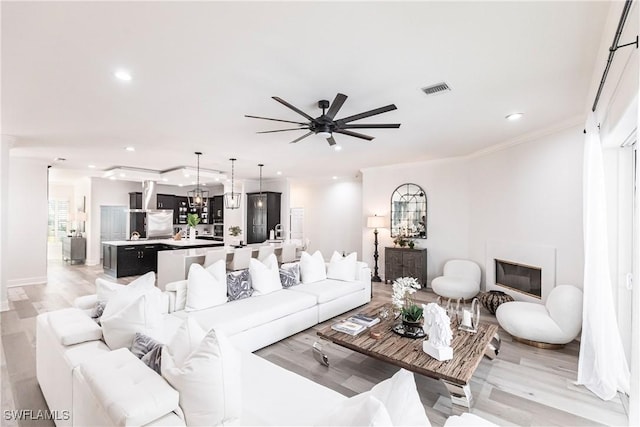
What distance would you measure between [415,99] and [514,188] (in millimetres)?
2820

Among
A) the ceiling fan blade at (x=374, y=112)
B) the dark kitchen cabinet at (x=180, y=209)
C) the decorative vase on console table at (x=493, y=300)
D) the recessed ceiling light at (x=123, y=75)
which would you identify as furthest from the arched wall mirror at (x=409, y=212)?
the dark kitchen cabinet at (x=180, y=209)

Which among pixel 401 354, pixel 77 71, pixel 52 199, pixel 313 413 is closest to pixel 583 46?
pixel 401 354

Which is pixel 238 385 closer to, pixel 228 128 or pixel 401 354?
pixel 401 354

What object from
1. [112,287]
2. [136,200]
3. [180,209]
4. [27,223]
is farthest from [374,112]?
[180,209]

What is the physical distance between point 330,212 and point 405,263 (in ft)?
11.7

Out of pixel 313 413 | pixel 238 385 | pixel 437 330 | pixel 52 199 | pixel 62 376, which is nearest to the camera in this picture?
pixel 238 385

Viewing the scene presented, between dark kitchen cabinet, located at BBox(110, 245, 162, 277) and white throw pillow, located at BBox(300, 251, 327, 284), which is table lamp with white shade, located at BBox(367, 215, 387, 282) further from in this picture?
dark kitchen cabinet, located at BBox(110, 245, 162, 277)

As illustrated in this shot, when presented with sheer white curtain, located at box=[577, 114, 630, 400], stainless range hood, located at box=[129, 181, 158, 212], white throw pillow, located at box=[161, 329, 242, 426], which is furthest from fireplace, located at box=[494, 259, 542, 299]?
stainless range hood, located at box=[129, 181, 158, 212]

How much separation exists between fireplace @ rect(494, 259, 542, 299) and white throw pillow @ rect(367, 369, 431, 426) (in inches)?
167

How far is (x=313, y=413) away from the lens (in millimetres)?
1654

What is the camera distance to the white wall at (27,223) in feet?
20.9

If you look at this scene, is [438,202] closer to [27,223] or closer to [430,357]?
Answer: [430,357]

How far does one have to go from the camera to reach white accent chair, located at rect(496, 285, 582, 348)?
3.38m

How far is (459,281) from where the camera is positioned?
5.38 metres
